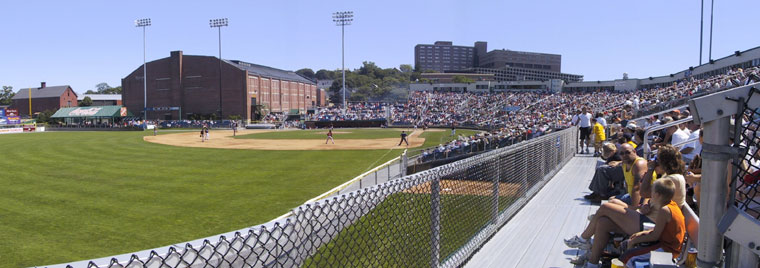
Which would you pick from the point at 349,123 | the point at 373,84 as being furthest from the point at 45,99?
the point at 373,84

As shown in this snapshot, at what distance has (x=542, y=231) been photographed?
6551mm

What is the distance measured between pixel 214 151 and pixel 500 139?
68.4 ft

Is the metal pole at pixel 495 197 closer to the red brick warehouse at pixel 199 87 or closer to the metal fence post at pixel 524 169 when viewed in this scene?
the metal fence post at pixel 524 169

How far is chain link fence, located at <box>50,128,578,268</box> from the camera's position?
232cm

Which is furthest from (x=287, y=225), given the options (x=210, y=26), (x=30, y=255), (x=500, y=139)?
(x=210, y=26)

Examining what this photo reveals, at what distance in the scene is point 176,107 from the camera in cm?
8219

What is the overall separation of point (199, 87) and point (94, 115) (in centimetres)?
1654

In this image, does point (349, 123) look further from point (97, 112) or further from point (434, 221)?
point (434, 221)

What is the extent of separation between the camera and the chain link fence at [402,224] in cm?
232

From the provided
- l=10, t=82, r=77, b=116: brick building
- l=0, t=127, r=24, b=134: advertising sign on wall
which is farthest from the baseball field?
l=10, t=82, r=77, b=116: brick building

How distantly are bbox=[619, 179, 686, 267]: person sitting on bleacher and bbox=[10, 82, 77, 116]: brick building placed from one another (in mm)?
123100

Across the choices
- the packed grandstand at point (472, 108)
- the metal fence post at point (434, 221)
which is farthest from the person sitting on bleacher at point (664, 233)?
the packed grandstand at point (472, 108)

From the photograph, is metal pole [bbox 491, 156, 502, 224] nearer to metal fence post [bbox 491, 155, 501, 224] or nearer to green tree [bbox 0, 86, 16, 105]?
metal fence post [bbox 491, 155, 501, 224]

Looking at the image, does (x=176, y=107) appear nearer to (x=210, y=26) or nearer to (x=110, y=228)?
(x=210, y=26)
